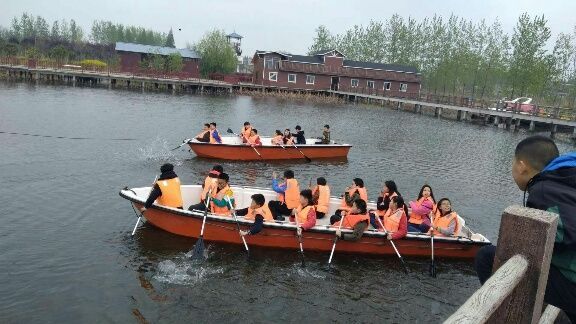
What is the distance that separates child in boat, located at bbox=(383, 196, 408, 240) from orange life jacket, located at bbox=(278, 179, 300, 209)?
2.34 m

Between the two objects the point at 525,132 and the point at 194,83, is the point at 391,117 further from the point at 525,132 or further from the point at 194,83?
the point at 194,83

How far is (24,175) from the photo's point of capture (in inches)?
555

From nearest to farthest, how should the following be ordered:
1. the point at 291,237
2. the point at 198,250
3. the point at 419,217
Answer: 1. the point at 198,250
2. the point at 291,237
3. the point at 419,217

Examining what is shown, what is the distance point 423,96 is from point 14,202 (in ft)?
183

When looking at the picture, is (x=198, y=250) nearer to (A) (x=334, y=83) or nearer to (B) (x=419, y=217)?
(B) (x=419, y=217)

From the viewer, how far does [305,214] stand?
33.7ft

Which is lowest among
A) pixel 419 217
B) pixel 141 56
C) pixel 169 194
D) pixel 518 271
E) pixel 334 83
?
pixel 419 217

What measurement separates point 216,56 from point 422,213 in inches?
2388

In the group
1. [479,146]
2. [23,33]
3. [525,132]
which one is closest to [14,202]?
[479,146]

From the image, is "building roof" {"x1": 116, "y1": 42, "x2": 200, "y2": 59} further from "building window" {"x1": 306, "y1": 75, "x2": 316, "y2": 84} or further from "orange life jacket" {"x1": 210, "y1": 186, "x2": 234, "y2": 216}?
"orange life jacket" {"x1": 210, "y1": 186, "x2": 234, "y2": 216}

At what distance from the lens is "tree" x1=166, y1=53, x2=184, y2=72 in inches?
2500

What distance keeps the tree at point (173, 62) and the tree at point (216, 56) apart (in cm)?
509

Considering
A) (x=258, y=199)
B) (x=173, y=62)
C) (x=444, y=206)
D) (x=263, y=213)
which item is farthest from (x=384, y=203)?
(x=173, y=62)

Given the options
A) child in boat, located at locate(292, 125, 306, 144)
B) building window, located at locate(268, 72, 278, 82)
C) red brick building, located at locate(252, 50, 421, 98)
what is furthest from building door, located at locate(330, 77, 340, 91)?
child in boat, located at locate(292, 125, 306, 144)
